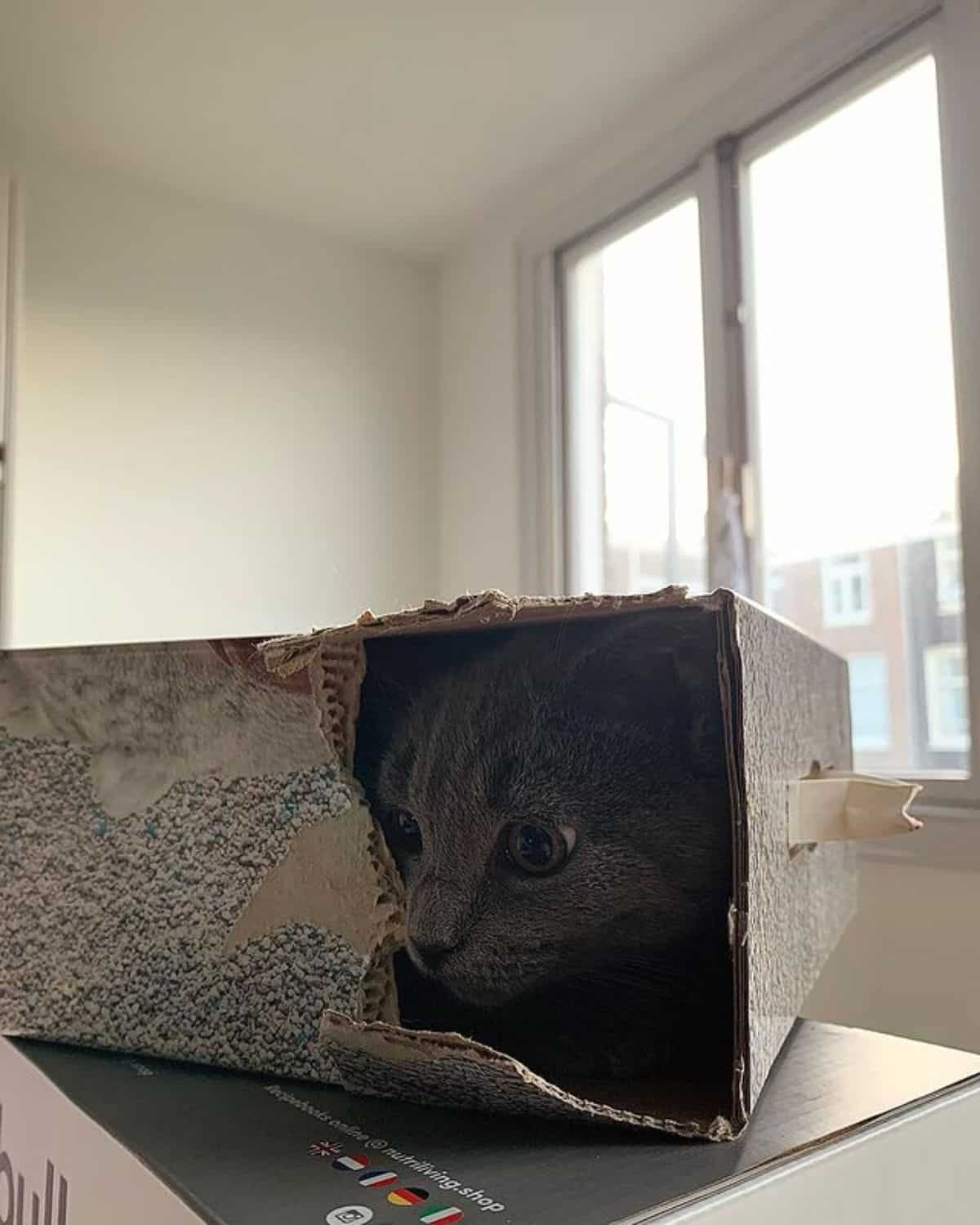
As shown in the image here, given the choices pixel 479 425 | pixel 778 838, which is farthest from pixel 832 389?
pixel 778 838

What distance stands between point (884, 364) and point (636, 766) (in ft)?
3.79

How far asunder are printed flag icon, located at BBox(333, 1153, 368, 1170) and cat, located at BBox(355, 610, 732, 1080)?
7 centimetres

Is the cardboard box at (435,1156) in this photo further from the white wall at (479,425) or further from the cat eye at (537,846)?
the white wall at (479,425)

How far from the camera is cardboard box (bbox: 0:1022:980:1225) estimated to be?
0.30 metres

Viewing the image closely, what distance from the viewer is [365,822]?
15.7 inches

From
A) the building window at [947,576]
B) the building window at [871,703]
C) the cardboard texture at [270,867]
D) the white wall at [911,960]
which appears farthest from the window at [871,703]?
the cardboard texture at [270,867]

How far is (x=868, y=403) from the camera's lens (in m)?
1.40

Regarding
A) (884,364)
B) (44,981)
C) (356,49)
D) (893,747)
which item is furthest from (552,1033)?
(356,49)

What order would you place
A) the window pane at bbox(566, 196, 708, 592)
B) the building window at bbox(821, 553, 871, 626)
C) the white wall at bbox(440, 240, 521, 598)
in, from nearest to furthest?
the building window at bbox(821, 553, 871, 626)
the window pane at bbox(566, 196, 708, 592)
the white wall at bbox(440, 240, 521, 598)

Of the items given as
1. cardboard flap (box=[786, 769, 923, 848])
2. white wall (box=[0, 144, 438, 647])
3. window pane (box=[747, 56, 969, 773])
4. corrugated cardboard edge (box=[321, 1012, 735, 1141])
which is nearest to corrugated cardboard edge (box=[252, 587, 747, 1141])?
corrugated cardboard edge (box=[321, 1012, 735, 1141])

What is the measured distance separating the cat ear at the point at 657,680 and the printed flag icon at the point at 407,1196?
0.54 ft

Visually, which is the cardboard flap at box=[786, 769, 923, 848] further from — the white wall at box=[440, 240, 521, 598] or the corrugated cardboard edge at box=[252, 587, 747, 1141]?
the white wall at box=[440, 240, 521, 598]

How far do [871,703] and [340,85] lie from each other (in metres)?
1.13

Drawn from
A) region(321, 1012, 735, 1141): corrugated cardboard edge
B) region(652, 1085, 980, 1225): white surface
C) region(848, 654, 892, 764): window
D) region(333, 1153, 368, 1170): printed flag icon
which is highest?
region(848, 654, 892, 764): window
